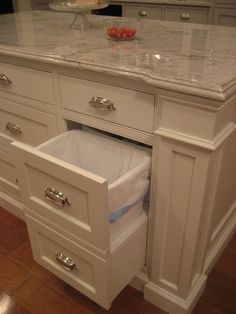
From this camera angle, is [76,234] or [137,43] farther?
[137,43]

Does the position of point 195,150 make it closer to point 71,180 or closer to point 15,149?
point 71,180

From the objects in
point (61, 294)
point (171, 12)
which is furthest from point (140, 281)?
point (171, 12)

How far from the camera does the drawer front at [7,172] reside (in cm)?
138

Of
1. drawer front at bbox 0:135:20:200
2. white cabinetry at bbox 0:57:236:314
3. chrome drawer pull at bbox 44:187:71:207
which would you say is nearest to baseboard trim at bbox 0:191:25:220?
drawer front at bbox 0:135:20:200

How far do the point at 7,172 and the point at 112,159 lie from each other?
2.16 feet

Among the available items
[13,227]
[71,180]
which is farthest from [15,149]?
[13,227]

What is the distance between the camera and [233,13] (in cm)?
220

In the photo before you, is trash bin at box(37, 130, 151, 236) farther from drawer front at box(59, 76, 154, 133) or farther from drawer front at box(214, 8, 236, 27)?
drawer front at box(214, 8, 236, 27)

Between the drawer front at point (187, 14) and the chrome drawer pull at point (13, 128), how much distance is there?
169 centimetres

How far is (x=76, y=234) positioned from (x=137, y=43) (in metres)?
0.67

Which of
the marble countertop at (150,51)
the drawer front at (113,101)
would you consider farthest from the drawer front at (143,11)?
the drawer front at (113,101)

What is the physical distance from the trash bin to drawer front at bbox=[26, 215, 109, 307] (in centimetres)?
15

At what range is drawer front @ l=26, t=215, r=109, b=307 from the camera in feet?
2.83

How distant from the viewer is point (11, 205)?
1536 mm
